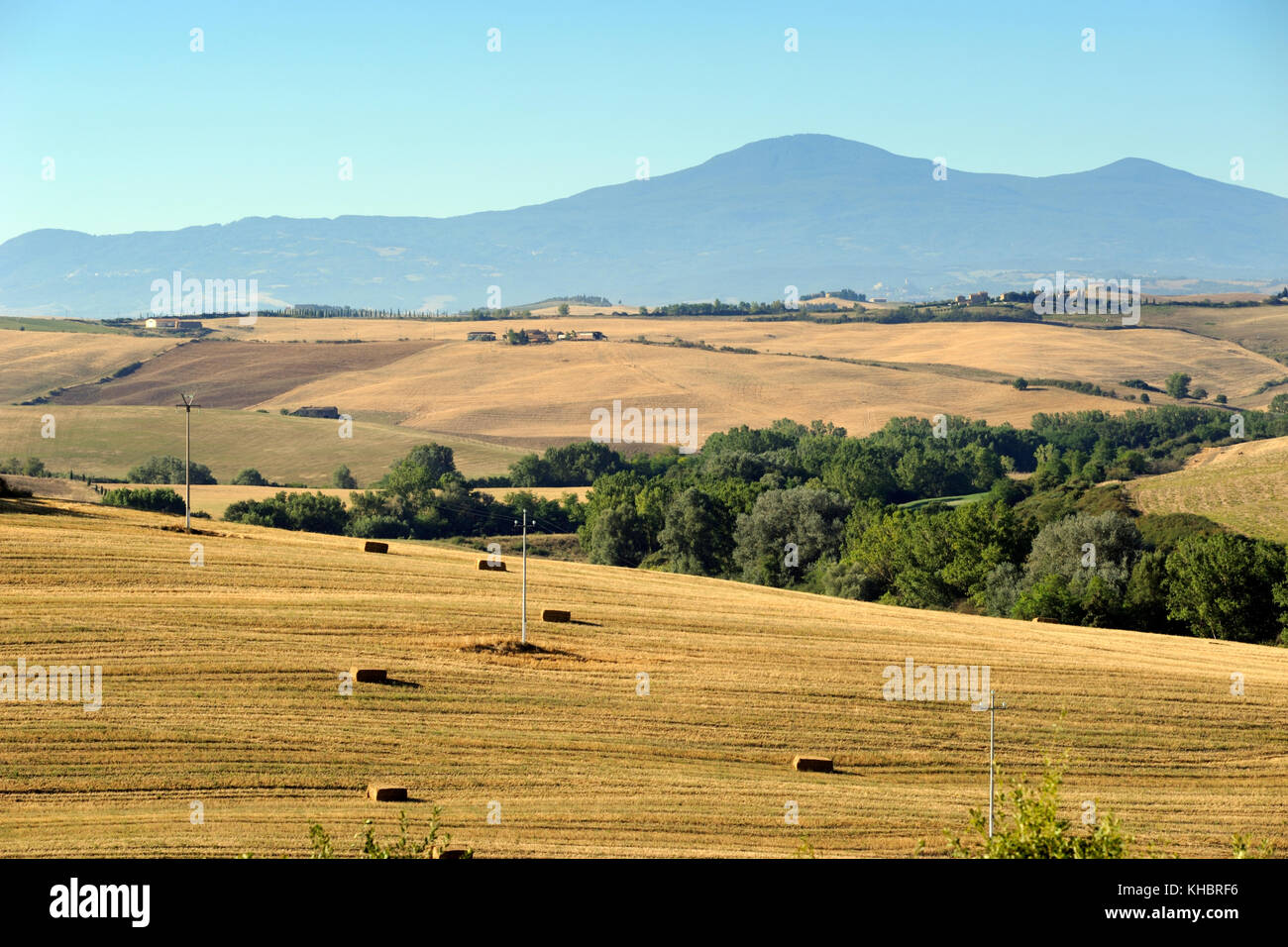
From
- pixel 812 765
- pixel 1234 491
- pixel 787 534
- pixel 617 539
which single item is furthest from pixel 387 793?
pixel 1234 491

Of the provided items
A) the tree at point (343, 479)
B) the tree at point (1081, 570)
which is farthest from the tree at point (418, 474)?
the tree at point (1081, 570)

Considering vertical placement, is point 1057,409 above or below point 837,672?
above

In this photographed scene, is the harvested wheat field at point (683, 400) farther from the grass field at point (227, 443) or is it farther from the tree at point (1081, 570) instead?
the tree at point (1081, 570)

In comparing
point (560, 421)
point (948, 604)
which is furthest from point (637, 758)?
point (560, 421)

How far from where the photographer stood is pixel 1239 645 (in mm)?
57594

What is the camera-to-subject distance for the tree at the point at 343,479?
130875 mm

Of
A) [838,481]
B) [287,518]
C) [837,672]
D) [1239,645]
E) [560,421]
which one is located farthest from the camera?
[560,421]

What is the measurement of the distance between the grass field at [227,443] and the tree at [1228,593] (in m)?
86.2

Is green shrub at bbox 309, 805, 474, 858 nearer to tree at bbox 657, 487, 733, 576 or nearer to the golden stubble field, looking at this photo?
the golden stubble field

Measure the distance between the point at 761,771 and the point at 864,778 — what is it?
2.91m
